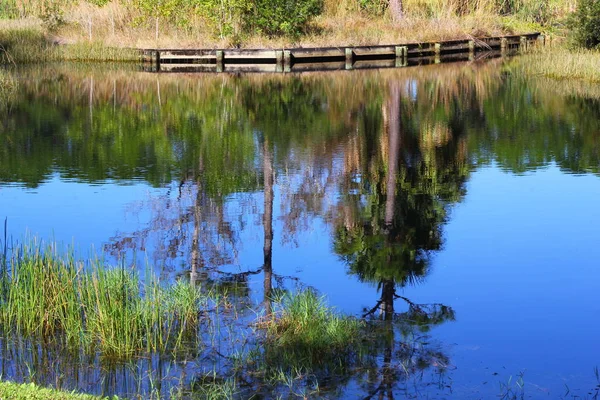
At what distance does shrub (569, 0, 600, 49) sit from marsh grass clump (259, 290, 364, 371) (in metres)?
21.5

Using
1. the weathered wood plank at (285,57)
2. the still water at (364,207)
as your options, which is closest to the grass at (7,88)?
the still water at (364,207)

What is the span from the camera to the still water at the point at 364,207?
8023 mm

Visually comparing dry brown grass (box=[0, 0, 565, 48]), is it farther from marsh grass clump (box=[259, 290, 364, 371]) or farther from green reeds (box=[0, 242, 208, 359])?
marsh grass clump (box=[259, 290, 364, 371])

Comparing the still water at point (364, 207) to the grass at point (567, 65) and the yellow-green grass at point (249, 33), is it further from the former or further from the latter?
the yellow-green grass at point (249, 33)

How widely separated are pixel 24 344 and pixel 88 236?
3740 millimetres

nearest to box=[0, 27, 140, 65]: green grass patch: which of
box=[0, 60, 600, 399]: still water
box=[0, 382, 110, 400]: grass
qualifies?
box=[0, 60, 600, 399]: still water

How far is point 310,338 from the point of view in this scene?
770 centimetres

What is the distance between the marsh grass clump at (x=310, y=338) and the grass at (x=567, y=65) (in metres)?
19.9

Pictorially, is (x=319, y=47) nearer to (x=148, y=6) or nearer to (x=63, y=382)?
(x=148, y=6)

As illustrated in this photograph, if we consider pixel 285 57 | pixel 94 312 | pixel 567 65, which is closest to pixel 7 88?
pixel 285 57

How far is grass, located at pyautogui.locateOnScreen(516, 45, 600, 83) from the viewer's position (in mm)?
26391

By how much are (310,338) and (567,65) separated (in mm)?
21343

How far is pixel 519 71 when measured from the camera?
98.0ft

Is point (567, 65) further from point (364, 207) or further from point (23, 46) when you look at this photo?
point (23, 46)
